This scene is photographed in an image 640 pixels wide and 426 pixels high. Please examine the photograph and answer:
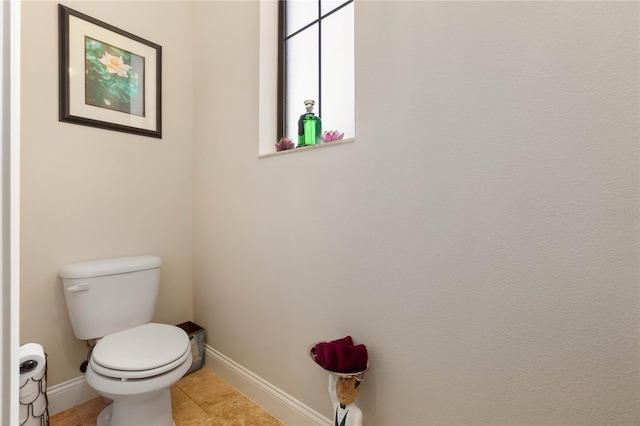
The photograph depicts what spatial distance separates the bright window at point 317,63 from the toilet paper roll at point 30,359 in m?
1.19

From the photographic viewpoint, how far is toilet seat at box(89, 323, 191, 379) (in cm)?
107

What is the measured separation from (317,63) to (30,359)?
1.50m

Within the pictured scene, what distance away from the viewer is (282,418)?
134 cm

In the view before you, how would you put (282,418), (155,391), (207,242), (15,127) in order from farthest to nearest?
(207,242), (282,418), (155,391), (15,127)

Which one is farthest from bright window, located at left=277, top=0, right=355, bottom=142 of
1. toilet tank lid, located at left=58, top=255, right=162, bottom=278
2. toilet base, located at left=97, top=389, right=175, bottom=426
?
toilet base, located at left=97, top=389, right=175, bottom=426

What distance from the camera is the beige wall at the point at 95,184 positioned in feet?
4.32

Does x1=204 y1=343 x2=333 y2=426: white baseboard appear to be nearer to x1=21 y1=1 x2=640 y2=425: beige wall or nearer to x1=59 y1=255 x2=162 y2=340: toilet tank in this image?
x1=21 y1=1 x2=640 y2=425: beige wall

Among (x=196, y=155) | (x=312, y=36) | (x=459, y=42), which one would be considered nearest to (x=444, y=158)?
(x=459, y=42)

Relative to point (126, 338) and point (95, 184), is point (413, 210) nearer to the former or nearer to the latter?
point (126, 338)

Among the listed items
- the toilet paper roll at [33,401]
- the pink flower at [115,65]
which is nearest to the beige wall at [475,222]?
the toilet paper roll at [33,401]

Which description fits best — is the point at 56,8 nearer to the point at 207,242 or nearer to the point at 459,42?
the point at 207,242

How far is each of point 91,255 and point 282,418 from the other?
123 cm

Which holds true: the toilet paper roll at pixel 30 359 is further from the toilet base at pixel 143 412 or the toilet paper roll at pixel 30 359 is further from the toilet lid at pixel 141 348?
the toilet base at pixel 143 412

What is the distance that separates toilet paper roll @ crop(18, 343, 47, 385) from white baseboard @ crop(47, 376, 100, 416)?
126 centimetres
